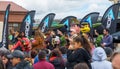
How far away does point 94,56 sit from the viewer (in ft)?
20.5

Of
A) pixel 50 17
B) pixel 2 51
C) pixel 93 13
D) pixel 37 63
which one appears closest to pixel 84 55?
pixel 37 63

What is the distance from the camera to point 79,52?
6.31 meters

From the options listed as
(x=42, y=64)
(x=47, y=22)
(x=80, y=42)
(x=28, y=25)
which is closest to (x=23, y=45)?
(x=42, y=64)

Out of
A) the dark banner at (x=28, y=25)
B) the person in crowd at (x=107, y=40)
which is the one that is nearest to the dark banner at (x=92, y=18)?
the dark banner at (x=28, y=25)

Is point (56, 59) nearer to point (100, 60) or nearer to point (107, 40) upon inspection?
point (100, 60)

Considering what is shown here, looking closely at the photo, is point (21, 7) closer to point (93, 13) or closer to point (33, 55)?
point (93, 13)

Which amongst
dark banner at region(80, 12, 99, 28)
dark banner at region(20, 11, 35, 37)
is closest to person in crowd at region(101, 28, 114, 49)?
dark banner at region(20, 11, 35, 37)

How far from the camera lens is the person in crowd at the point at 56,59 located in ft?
25.2

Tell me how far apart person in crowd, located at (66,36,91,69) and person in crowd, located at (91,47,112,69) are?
124 millimetres

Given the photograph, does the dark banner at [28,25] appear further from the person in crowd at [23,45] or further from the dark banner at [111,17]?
the person in crowd at [23,45]

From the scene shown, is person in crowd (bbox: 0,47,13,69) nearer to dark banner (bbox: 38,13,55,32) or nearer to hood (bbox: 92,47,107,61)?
hood (bbox: 92,47,107,61)

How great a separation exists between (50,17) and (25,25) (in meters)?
3.57

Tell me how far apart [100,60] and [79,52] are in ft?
1.31

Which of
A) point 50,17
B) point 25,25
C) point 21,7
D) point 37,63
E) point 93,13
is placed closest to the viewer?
point 37,63
